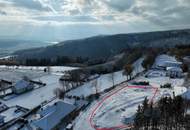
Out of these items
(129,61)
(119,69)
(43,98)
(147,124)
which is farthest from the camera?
(129,61)

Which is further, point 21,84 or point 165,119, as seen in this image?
point 21,84

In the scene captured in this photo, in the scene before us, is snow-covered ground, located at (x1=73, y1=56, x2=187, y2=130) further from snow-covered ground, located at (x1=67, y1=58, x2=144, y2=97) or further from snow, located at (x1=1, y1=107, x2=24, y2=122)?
snow, located at (x1=1, y1=107, x2=24, y2=122)

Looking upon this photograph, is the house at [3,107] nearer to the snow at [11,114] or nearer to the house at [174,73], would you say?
the snow at [11,114]

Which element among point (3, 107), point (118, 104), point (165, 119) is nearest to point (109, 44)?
point (3, 107)

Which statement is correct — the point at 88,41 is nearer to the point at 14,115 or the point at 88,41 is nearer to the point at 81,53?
the point at 81,53

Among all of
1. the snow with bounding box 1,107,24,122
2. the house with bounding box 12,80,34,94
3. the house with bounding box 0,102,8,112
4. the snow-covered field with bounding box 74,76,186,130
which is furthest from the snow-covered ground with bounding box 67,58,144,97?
the house with bounding box 0,102,8,112

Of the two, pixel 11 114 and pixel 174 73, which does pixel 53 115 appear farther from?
pixel 174 73

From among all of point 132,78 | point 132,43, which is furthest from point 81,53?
point 132,78

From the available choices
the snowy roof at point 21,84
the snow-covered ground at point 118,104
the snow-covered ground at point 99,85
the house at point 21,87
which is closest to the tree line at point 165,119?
the snow-covered ground at point 118,104
